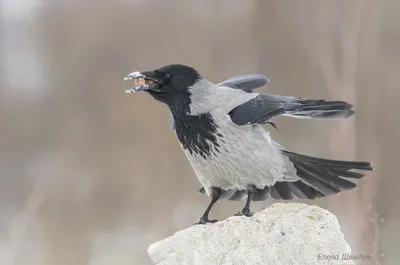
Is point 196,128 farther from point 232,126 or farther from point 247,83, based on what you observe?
point 247,83

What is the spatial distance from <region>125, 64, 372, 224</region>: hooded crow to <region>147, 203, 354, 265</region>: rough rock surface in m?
0.06

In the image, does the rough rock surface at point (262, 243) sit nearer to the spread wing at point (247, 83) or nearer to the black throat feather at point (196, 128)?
the black throat feather at point (196, 128)

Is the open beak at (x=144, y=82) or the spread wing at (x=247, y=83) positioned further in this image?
the spread wing at (x=247, y=83)

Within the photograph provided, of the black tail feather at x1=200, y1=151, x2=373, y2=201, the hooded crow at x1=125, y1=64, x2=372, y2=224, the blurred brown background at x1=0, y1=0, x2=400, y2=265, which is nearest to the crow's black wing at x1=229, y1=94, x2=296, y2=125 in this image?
the hooded crow at x1=125, y1=64, x2=372, y2=224

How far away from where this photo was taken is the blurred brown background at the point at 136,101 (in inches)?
65.5

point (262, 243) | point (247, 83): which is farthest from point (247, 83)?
point (262, 243)

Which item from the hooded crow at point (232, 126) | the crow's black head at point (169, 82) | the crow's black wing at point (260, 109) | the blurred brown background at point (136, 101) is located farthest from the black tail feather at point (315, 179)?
the blurred brown background at point (136, 101)

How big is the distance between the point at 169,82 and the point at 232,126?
0.45 ft

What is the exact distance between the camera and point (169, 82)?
996 millimetres

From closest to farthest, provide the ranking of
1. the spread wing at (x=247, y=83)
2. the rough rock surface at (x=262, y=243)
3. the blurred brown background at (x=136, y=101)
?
1. the rough rock surface at (x=262, y=243)
2. the spread wing at (x=247, y=83)
3. the blurred brown background at (x=136, y=101)

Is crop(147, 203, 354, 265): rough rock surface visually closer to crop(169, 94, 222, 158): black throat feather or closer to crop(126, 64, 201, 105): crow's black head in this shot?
crop(169, 94, 222, 158): black throat feather

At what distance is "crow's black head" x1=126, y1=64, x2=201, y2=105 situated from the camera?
0.98 meters

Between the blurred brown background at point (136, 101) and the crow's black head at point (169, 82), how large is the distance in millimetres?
676

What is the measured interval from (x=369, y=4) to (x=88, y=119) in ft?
3.00
